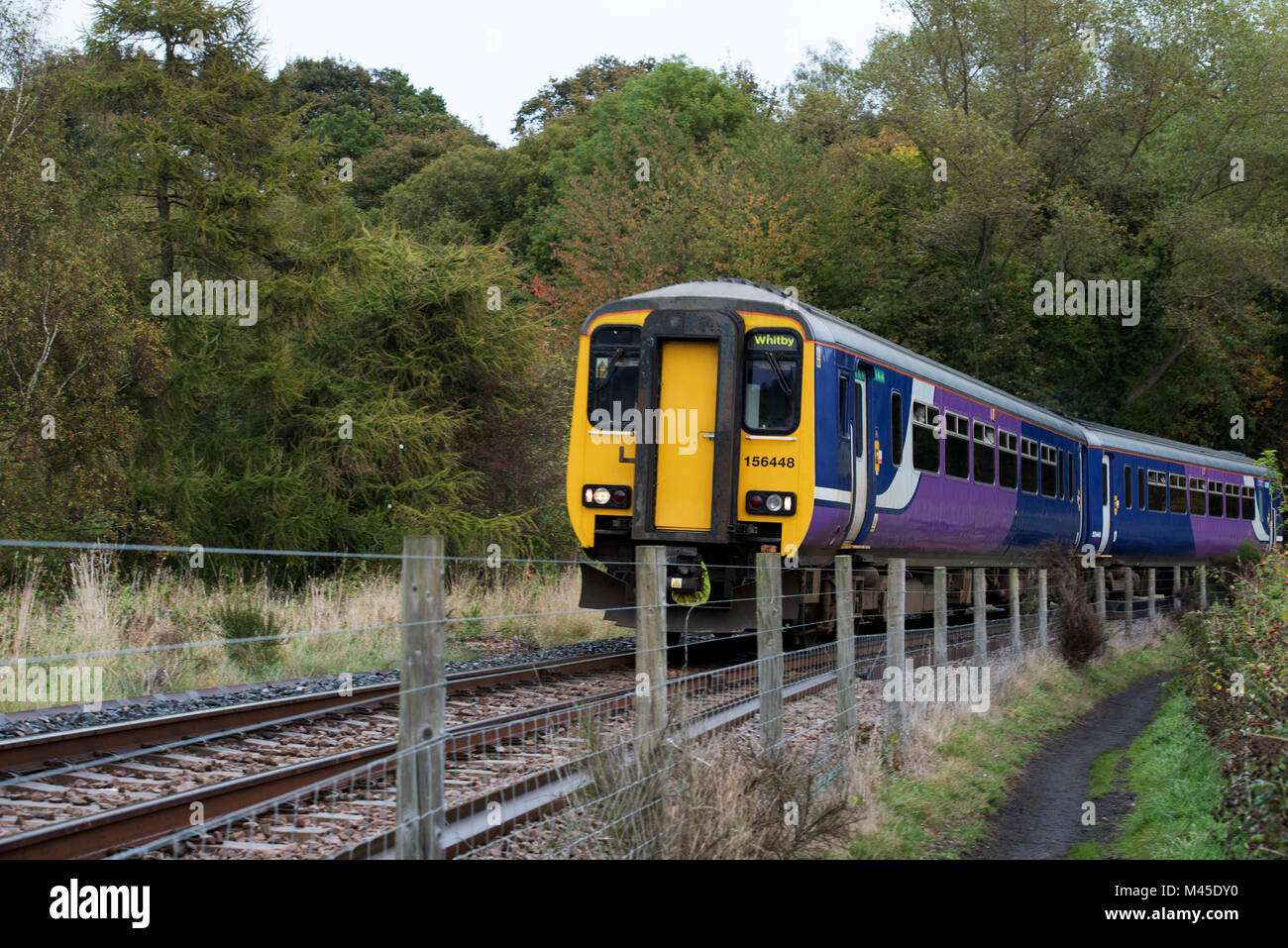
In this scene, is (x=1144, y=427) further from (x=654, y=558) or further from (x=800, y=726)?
(x=654, y=558)

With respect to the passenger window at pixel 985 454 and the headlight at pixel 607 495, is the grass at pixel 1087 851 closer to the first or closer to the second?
the headlight at pixel 607 495

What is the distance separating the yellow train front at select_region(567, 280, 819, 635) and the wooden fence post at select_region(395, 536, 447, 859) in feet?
26.6

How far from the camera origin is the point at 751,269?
3094cm

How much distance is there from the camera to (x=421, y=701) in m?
4.02

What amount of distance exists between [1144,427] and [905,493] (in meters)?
27.3

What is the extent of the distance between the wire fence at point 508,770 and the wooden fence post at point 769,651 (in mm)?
11

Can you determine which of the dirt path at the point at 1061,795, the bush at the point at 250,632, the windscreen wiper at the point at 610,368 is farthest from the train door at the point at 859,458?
the bush at the point at 250,632

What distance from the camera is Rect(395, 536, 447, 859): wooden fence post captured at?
3.96 m

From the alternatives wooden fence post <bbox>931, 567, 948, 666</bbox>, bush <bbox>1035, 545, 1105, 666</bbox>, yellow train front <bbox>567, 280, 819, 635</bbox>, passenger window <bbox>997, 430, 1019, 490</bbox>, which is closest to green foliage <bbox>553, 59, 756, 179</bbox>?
passenger window <bbox>997, 430, 1019, 490</bbox>

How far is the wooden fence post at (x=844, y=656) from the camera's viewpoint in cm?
840

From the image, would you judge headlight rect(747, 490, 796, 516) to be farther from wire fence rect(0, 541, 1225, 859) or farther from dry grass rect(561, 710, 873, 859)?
dry grass rect(561, 710, 873, 859)

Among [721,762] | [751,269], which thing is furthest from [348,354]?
[721,762]

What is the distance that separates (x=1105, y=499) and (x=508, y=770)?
58.3 ft
